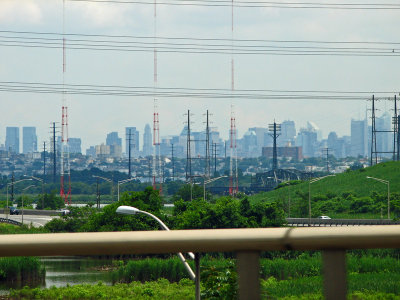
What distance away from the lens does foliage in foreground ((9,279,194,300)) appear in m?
4.29

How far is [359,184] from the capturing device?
12081 cm

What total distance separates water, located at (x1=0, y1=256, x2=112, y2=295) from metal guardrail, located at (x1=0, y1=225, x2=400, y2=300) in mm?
265

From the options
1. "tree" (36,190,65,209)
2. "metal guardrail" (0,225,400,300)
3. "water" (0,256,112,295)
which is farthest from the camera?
"tree" (36,190,65,209)

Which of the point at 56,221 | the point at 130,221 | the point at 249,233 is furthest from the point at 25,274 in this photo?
the point at 56,221

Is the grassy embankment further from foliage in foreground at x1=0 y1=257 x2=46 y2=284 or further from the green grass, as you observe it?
the green grass

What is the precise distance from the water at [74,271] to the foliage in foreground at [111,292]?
8 cm

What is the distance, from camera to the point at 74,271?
525cm

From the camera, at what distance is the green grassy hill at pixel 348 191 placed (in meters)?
96.1

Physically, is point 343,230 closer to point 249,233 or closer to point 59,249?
point 249,233

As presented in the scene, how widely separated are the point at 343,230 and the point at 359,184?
12016 cm

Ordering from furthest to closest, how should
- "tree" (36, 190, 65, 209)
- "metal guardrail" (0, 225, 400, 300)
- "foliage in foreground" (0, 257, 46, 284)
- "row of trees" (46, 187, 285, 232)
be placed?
"tree" (36, 190, 65, 209), "row of trees" (46, 187, 285, 232), "foliage in foreground" (0, 257, 46, 284), "metal guardrail" (0, 225, 400, 300)

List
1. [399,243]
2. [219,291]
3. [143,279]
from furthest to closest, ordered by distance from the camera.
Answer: [143,279] < [219,291] < [399,243]

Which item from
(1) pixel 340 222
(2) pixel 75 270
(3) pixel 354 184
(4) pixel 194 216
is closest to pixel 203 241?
(2) pixel 75 270

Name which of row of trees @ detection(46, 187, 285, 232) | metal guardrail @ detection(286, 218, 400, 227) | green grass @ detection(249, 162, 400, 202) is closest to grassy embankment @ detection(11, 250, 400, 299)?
row of trees @ detection(46, 187, 285, 232)
